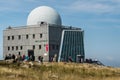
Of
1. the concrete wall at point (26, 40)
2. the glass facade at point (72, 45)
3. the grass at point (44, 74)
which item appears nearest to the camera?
the grass at point (44, 74)

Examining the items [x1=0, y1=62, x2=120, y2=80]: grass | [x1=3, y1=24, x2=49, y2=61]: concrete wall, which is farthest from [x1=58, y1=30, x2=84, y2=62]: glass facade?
[x1=0, y1=62, x2=120, y2=80]: grass

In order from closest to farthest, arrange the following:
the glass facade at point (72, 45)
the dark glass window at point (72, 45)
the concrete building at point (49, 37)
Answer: the glass facade at point (72, 45) < the dark glass window at point (72, 45) < the concrete building at point (49, 37)

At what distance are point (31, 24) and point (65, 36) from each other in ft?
35.9

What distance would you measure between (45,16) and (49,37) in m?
6.06

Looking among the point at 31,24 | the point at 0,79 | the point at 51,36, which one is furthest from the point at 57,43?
the point at 0,79

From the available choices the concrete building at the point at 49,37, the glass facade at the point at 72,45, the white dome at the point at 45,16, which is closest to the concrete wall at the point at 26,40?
the concrete building at the point at 49,37

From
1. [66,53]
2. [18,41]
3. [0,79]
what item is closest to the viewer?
[0,79]

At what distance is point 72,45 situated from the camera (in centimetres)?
10525

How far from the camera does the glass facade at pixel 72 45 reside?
10150 cm

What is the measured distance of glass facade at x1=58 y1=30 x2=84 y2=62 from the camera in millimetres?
101500

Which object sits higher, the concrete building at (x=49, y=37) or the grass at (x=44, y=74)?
the concrete building at (x=49, y=37)

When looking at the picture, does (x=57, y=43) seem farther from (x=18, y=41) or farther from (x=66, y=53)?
(x=18, y=41)

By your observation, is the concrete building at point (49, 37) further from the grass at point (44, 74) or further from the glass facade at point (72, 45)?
the grass at point (44, 74)

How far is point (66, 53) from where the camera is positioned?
102 m
